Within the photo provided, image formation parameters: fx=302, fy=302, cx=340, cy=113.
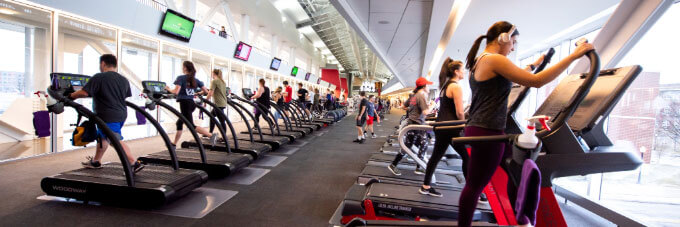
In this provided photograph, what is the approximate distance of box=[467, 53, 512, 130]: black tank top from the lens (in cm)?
149

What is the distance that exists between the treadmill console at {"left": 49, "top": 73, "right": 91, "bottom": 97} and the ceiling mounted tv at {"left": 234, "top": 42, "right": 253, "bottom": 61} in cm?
678

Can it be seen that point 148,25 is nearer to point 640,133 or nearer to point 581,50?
point 581,50

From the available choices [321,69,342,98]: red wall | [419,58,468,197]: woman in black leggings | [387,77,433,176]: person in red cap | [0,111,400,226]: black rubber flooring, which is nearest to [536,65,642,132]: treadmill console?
[419,58,468,197]: woman in black leggings

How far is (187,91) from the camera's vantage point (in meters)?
4.43

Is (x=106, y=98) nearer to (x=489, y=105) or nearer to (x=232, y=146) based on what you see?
(x=232, y=146)

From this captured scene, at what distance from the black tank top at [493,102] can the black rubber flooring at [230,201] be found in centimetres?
146

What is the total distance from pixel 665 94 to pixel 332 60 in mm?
27412

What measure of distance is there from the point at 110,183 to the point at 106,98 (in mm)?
868

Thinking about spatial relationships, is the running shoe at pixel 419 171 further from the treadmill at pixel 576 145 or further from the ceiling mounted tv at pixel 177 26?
the ceiling mounted tv at pixel 177 26

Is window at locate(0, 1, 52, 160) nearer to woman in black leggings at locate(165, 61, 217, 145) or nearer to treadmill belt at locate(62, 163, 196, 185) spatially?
woman in black leggings at locate(165, 61, 217, 145)

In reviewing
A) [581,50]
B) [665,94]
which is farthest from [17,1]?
[665,94]

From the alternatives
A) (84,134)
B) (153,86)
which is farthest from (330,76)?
(84,134)

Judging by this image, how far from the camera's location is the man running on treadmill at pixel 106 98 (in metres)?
2.78

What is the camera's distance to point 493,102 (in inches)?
59.4
